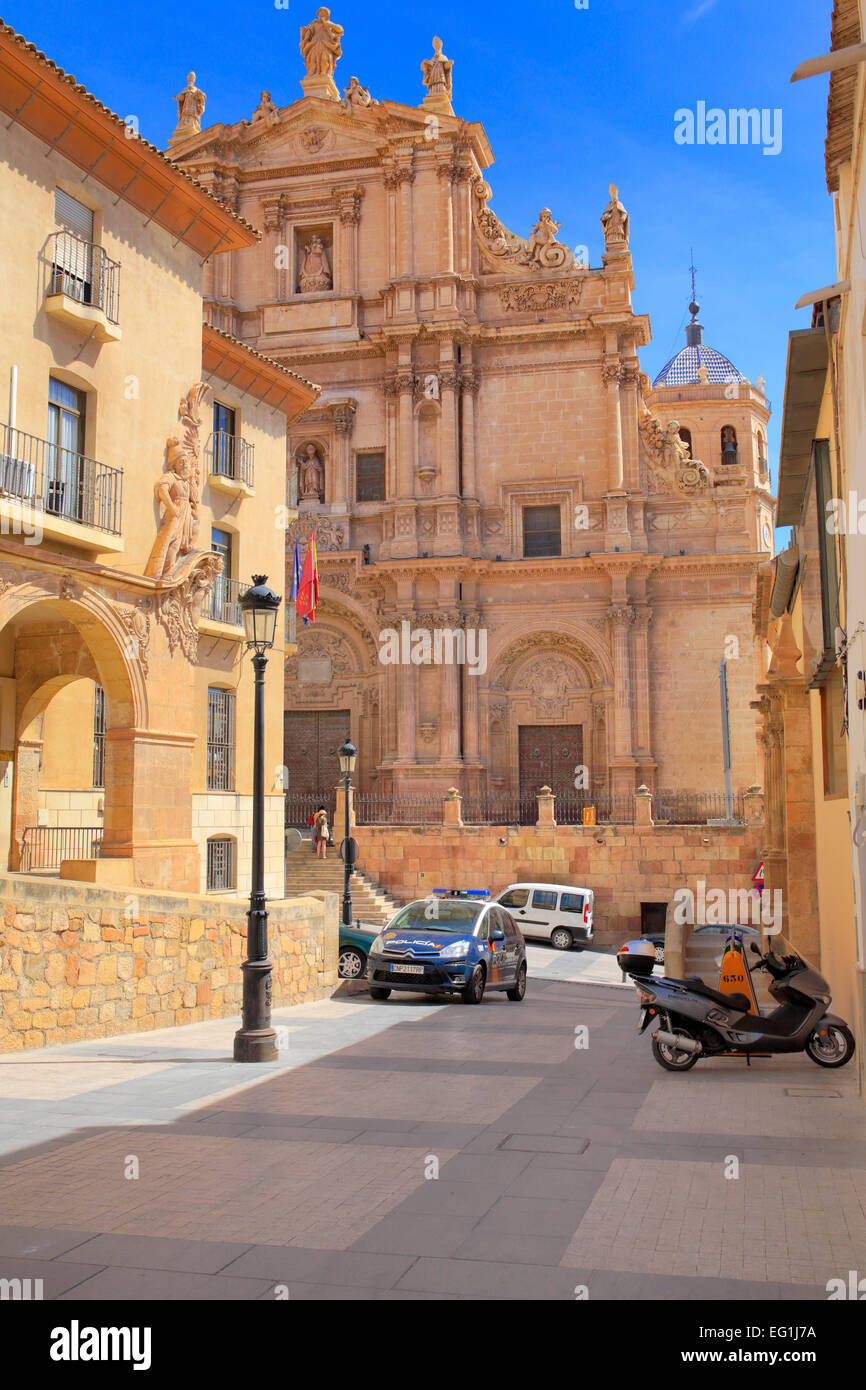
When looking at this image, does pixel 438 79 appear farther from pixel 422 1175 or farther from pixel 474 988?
pixel 422 1175

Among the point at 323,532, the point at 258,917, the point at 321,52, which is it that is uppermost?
the point at 321,52

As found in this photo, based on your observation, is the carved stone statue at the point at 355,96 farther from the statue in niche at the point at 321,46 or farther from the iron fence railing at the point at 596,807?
the iron fence railing at the point at 596,807

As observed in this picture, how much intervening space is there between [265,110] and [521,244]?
9.47 m

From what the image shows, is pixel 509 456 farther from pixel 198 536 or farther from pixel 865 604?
pixel 865 604

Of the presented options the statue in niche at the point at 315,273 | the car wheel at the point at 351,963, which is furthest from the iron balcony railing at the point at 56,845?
the statue in niche at the point at 315,273

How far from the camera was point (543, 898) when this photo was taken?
27.8m

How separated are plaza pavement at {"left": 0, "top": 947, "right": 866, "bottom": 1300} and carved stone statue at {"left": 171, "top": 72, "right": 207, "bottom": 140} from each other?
3576cm

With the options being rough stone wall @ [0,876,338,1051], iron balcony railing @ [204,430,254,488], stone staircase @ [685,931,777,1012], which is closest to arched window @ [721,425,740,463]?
stone staircase @ [685,931,777,1012]

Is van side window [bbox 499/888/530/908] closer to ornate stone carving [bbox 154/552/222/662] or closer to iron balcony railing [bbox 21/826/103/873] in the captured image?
iron balcony railing [bbox 21/826/103/873]

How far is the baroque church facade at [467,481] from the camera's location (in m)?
34.2

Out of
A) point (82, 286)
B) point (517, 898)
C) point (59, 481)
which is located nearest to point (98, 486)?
point (59, 481)

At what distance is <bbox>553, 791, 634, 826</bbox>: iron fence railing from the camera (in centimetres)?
3288
